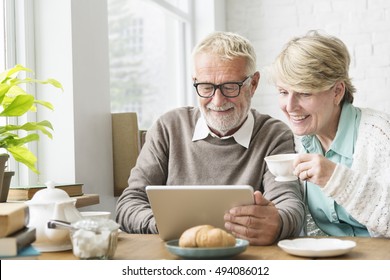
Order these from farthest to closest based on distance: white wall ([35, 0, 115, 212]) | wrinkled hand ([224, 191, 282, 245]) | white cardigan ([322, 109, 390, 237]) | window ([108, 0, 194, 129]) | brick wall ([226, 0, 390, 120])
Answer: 1. brick wall ([226, 0, 390, 120])
2. window ([108, 0, 194, 129])
3. white wall ([35, 0, 115, 212])
4. white cardigan ([322, 109, 390, 237])
5. wrinkled hand ([224, 191, 282, 245])

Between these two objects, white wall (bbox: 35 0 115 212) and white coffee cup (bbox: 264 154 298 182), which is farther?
white wall (bbox: 35 0 115 212)

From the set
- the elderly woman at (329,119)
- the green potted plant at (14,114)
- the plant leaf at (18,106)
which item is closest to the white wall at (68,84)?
the green potted plant at (14,114)

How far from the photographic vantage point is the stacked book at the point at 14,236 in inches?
47.0

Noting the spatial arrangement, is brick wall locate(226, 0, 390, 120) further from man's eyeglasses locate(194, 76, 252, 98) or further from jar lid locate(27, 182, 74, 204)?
jar lid locate(27, 182, 74, 204)

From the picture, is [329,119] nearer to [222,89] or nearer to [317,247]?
[222,89]

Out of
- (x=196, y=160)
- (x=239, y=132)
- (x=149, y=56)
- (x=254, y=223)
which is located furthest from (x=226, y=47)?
(x=149, y=56)

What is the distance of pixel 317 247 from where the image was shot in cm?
148

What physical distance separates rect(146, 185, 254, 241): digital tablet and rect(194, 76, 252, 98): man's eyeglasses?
632 millimetres

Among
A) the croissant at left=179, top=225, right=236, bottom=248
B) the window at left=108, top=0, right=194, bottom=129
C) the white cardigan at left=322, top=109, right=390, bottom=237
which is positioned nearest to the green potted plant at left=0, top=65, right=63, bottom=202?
the croissant at left=179, top=225, right=236, bottom=248

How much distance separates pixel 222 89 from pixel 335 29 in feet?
7.88

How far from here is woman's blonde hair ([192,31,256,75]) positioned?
2.13 meters

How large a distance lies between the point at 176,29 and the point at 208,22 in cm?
25
